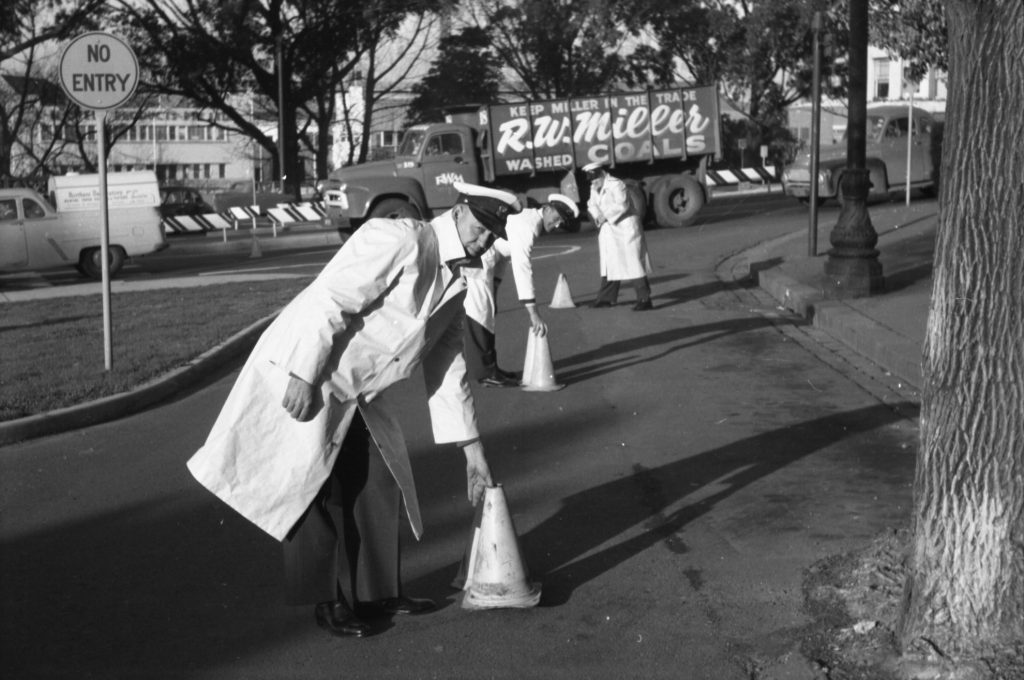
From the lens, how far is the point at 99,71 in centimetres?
1061

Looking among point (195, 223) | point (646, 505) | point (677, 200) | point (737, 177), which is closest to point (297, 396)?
point (646, 505)

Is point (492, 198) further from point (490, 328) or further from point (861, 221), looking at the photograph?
point (861, 221)

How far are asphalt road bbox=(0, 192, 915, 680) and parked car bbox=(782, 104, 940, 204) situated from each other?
18.8 meters

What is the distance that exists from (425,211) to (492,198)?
2185 cm

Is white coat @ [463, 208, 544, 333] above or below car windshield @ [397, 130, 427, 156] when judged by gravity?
below

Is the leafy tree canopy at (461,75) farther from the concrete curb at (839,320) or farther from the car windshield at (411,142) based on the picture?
the concrete curb at (839,320)

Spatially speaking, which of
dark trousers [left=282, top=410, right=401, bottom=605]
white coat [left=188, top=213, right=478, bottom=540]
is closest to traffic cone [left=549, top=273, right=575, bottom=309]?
dark trousers [left=282, top=410, right=401, bottom=605]

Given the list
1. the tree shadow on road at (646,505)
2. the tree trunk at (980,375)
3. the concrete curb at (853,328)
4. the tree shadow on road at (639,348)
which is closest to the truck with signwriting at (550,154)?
the concrete curb at (853,328)

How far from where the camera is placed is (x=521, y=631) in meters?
5.09

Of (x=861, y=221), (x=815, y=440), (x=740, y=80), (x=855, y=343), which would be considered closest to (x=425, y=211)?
(x=861, y=221)

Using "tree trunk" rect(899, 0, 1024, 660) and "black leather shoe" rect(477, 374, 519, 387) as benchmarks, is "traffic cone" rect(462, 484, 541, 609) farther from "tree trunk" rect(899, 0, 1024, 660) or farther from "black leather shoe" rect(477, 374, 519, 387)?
"black leather shoe" rect(477, 374, 519, 387)

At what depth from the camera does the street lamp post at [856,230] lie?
14.4 meters

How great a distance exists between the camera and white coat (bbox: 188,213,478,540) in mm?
4602

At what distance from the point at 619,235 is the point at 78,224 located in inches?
459
